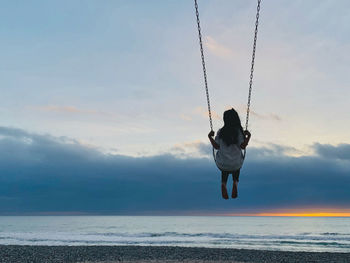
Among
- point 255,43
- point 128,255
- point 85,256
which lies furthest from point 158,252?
point 255,43

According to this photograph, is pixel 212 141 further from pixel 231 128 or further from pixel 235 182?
pixel 235 182

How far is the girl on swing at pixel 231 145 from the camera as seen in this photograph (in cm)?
779

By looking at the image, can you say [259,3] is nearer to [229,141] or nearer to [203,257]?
[229,141]

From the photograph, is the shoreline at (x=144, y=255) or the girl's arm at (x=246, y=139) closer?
the girl's arm at (x=246, y=139)

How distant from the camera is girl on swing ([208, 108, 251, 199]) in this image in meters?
7.79

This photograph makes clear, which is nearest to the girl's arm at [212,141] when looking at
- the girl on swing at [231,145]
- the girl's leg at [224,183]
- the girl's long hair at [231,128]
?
the girl on swing at [231,145]

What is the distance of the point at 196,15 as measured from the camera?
22.9ft

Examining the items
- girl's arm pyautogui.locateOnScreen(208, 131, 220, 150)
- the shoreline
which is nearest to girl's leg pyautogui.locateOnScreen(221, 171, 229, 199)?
girl's arm pyautogui.locateOnScreen(208, 131, 220, 150)

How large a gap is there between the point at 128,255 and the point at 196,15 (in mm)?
16912

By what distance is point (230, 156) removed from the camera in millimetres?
7805

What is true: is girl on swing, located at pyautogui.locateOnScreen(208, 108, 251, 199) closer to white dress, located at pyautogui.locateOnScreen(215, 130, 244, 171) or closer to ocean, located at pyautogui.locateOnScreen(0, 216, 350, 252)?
white dress, located at pyautogui.locateOnScreen(215, 130, 244, 171)

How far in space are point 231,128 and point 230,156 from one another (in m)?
0.54

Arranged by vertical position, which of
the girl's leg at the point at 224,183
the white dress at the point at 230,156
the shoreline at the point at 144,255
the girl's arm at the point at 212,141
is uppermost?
the girl's arm at the point at 212,141

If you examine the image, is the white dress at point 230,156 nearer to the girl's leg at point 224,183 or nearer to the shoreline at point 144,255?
the girl's leg at point 224,183
